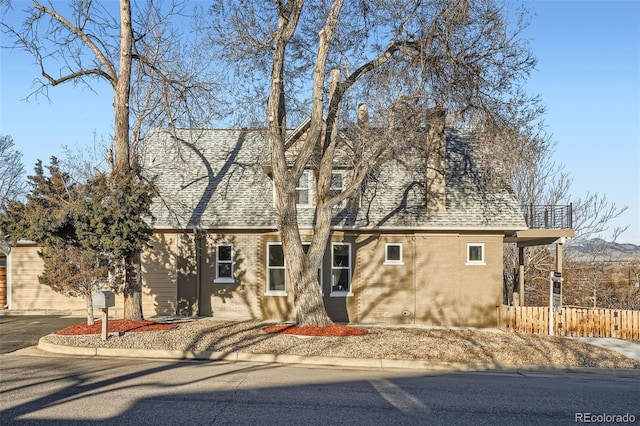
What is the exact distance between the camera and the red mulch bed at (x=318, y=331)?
16.9 m

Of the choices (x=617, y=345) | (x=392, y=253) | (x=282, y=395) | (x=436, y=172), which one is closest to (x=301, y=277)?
(x=392, y=253)

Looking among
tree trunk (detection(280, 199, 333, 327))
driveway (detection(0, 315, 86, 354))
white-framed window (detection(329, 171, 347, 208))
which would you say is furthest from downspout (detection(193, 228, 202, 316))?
tree trunk (detection(280, 199, 333, 327))

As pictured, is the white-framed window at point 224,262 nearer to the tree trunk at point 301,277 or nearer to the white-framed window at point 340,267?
the white-framed window at point 340,267

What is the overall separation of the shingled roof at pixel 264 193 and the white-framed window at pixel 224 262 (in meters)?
0.85

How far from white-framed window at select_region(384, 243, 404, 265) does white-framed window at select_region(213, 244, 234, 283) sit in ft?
17.8

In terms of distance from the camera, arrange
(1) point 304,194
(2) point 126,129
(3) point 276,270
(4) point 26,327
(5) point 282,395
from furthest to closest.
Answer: (1) point 304,194 < (3) point 276,270 < (4) point 26,327 < (2) point 126,129 < (5) point 282,395

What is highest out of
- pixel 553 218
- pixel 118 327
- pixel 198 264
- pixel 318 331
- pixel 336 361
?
pixel 553 218

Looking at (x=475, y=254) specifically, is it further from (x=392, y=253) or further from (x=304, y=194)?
(x=304, y=194)

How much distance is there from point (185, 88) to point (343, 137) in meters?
5.23

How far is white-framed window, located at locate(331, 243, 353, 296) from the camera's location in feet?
72.8

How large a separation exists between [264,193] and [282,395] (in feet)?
45.5

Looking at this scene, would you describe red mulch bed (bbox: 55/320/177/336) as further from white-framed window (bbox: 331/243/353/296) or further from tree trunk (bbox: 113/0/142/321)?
white-framed window (bbox: 331/243/353/296)

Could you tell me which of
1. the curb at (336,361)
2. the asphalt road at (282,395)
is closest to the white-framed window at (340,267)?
the curb at (336,361)

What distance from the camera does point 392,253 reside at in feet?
73.2
